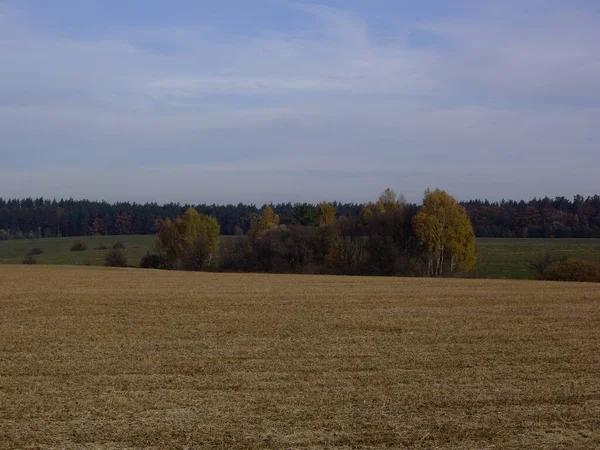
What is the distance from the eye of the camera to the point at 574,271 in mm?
49750

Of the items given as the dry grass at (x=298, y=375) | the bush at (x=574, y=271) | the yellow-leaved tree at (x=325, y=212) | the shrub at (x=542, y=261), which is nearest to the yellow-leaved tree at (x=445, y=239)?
the shrub at (x=542, y=261)

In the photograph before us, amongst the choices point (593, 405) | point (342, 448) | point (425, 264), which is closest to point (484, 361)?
point (593, 405)

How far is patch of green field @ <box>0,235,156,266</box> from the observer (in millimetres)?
93438

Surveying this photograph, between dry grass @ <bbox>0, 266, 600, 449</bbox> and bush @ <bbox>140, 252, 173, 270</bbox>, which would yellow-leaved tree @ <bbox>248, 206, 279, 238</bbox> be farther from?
dry grass @ <bbox>0, 266, 600, 449</bbox>

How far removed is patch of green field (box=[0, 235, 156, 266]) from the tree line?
1297 cm

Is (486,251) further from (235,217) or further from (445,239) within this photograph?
(235,217)

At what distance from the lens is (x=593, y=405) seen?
34.2ft

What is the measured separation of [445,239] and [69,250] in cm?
7056

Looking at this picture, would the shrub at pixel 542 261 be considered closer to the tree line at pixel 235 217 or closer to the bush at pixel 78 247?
the tree line at pixel 235 217

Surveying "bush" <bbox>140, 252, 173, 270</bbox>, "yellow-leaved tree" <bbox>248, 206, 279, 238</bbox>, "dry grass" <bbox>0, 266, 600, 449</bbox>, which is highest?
"yellow-leaved tree" <bbox>248, 206, 279, 238</bbox>

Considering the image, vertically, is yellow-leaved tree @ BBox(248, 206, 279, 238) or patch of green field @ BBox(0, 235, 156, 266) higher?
yellow-leaved tree @ BBox(248, 206, 279, 238)

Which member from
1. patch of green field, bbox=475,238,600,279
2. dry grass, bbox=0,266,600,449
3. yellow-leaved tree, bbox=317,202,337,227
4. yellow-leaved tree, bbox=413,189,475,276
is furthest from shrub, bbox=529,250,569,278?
dry grass, bbox=0,266,600,449

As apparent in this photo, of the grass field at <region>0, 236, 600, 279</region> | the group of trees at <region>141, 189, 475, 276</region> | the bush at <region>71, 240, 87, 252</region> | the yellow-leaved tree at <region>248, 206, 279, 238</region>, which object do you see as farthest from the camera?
the bush at <region>71, 240, 87, 252</region>

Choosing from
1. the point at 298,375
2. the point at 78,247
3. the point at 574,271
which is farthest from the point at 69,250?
the point at 298,375
